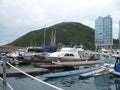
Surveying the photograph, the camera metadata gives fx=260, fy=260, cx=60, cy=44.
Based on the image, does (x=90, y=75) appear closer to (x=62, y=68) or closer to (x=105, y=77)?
(x=105, y=77)

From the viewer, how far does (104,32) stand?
16575 centimetres

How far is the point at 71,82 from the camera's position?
1041 inches

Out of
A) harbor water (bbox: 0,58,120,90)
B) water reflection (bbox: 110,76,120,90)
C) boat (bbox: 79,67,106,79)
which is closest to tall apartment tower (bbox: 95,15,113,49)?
boat (bbox: 79,67,106,79)

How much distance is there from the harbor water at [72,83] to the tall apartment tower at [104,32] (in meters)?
129

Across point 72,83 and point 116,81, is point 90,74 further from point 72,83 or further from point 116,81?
point 72,83

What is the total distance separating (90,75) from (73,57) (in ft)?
48.5

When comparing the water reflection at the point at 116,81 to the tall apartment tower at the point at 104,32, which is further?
the tall apartment tower at the point at 104,32

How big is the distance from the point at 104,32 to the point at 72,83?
143 metres

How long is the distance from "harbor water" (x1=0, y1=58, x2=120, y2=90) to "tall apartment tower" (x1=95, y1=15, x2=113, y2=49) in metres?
129

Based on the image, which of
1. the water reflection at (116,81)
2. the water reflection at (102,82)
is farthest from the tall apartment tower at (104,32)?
the water reflection at (116,81)

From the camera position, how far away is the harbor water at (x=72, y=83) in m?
23.3

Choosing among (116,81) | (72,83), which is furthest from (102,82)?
(72,83)

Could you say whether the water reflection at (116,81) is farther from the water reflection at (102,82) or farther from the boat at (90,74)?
the boat at (90,74)

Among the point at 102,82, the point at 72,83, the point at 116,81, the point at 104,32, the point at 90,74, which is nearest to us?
the point at 72,83
